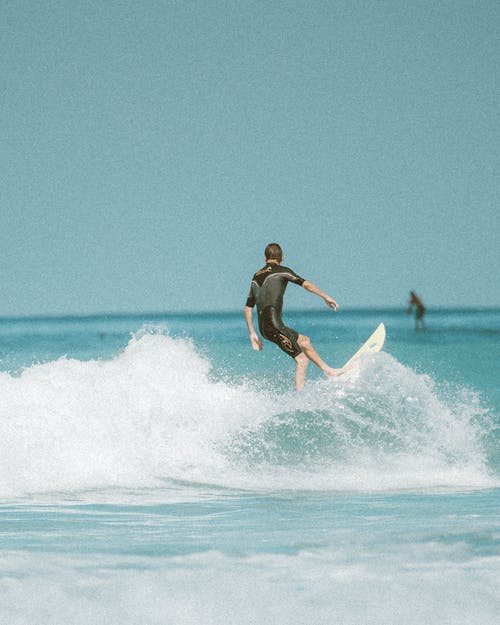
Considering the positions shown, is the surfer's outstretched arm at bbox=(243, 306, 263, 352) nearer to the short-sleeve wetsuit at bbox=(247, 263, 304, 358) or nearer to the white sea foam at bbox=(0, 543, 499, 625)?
the short-sleeve wetsuit at bbox=(247, 263, 304, 358)

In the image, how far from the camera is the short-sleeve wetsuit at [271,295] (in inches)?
427

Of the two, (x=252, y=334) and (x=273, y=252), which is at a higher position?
(x=273, y=252)

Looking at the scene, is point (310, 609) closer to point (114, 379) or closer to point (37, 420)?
point (37, 420)

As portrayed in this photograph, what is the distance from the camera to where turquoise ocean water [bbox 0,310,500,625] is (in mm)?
5047

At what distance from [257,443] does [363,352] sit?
2524 mm

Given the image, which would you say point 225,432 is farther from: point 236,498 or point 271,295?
point 236,498

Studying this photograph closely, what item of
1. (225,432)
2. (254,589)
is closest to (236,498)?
(225,432)

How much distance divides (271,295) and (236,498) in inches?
127

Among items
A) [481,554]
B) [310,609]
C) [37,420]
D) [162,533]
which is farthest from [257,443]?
[310,609]

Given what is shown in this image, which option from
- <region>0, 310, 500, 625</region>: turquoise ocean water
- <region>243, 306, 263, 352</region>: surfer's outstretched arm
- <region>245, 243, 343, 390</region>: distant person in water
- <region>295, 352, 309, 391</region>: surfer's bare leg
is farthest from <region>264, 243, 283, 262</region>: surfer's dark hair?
<region>0, 310, 500, 625</region>: turquoise ocean water

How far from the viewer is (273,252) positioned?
10828mm

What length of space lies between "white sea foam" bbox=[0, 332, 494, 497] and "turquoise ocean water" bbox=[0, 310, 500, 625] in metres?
0.02

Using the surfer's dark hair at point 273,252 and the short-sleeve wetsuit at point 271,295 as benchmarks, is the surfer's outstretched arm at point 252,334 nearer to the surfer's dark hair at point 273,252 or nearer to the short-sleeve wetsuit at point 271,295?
the short-sleeve wetsuit at point 271,295

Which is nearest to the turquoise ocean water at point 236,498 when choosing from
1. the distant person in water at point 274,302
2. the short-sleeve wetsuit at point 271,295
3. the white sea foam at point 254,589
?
the white sea foam at point 254,589
